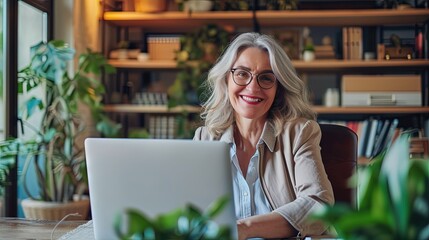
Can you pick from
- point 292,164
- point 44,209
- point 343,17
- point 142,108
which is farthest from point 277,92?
point 142,108

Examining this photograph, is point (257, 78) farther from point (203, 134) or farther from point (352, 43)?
point (352, 43)

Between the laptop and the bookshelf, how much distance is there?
3354 mm

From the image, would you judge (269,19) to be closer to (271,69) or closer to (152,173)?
(271,69)

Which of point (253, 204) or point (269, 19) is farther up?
point (269, 19)

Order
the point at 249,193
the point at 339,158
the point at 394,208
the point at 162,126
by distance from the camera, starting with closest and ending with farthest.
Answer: the point at 394,208 < the point at 249,193 < the point at 339,158 < the point at 162,126

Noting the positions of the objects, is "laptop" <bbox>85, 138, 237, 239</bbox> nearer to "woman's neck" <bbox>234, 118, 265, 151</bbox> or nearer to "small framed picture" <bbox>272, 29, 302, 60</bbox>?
"woman's neck" <bbox>234, 118, 265, 151</bbox>

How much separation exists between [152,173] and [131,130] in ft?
12.1

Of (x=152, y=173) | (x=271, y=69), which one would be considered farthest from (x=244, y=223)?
(x=271, y=69)

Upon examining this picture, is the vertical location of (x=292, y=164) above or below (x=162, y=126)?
above

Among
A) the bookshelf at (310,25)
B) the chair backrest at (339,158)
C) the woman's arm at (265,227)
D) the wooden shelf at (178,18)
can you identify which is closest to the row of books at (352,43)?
the bookshelf at (310,25)

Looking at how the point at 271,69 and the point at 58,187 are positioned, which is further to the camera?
the point at 58,187

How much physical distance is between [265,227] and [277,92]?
666 mm

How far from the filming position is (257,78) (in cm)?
222

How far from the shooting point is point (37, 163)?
3850 mm
